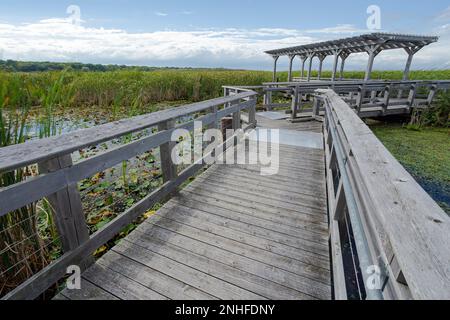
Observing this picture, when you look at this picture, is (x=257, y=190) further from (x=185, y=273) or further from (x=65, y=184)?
(x=65, y=184)

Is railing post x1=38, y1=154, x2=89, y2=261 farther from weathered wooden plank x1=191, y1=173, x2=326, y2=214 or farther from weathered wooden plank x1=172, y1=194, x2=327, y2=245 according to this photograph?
weathered wooden plank x1=191, y1=173, x2=326, y2=214

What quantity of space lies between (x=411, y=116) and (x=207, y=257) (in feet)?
36.7

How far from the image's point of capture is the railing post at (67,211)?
5.39ft

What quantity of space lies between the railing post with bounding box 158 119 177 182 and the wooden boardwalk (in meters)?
0.32

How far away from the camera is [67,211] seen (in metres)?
1.78

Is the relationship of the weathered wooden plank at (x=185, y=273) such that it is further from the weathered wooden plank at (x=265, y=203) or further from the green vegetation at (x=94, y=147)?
the weathered wooden plank at (x=265, y=203)

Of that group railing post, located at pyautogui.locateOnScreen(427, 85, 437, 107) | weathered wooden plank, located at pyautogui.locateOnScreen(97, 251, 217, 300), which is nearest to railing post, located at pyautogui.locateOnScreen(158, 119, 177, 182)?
weathered wooden plank, located at pyautogui.locateOnScreen(97, 251, 217, 300)

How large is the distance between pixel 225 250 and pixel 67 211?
131cm

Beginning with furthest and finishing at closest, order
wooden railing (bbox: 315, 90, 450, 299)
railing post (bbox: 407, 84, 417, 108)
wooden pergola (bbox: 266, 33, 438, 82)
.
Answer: wooden pergola (bbox: 266, 33, 438, 82)
railing post (bbox: 407, 84, 417, 108)
wooden railing (bbox: 315, 90, 450, 299)

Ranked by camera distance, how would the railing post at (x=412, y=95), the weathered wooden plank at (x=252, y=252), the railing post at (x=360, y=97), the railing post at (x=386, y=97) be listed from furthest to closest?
1. the railing post at (x=412, y=95)
2. the railing post at (x=386, y=97)
3. the railing post at (x=360, y=97)
4. the weathered wooden plank at (x=252, y=252)

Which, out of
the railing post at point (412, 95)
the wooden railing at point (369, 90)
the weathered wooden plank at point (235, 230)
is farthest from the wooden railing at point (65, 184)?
the railing post at point (412, 95)

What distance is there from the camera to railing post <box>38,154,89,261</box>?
164 cm

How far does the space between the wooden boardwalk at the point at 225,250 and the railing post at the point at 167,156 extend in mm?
321

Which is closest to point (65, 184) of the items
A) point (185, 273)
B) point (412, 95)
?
point (185, 273)
